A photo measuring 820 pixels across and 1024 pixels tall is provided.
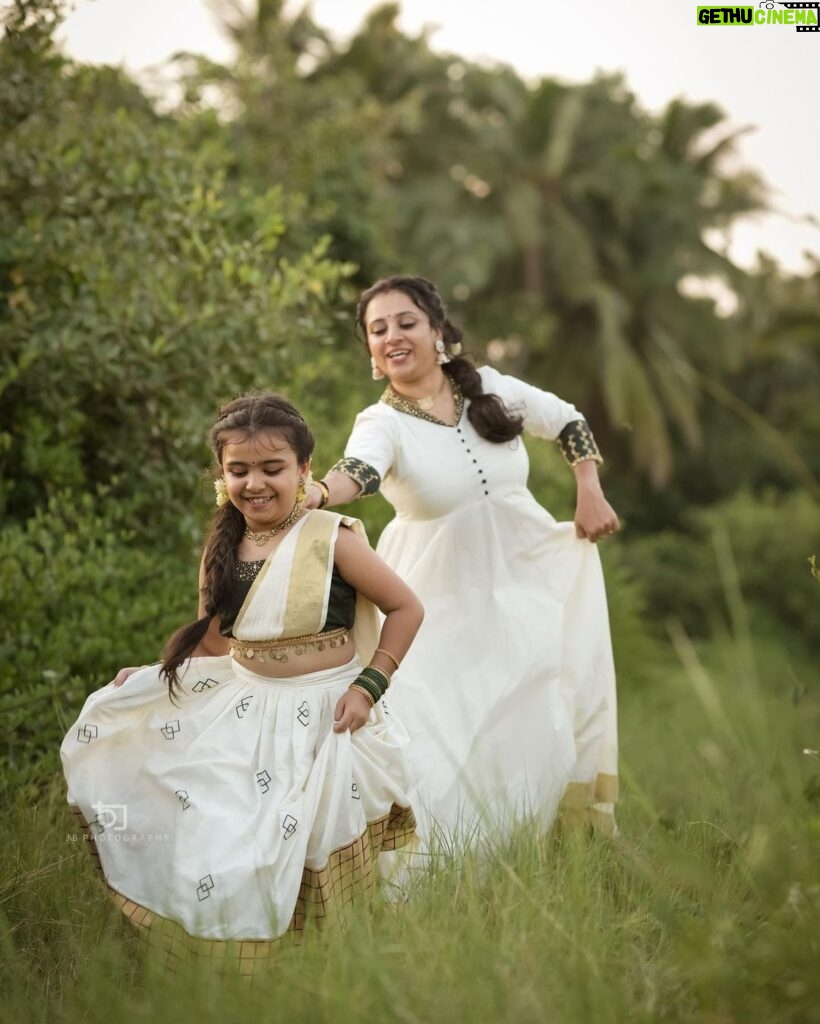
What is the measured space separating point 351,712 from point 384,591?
349 millimetres

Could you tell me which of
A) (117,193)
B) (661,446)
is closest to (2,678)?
(117,193)

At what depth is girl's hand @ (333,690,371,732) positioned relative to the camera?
3.11m

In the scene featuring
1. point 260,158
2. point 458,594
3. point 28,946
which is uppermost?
point 260,158

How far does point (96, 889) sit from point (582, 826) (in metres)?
1.44

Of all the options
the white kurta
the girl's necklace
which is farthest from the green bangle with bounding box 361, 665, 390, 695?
the white kurta

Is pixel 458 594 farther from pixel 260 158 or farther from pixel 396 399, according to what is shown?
pixel 260 158

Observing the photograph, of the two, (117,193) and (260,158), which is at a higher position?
(260,158)

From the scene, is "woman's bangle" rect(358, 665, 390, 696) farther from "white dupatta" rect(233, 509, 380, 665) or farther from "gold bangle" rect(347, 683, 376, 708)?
"white dupatta" rect(233, 509, 380, 665)

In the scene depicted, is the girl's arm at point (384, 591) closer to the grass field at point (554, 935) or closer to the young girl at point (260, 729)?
the young girl at point (260, 729)

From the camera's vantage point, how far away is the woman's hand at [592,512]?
4121mm

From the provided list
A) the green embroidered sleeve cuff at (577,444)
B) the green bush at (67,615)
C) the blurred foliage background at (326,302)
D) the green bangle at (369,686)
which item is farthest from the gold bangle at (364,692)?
the green bush at (67,615)

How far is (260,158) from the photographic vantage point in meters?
11.3

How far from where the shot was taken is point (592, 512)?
13.5 ft

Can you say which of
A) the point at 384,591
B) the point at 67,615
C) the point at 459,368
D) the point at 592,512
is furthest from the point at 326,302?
the point at 384,591
